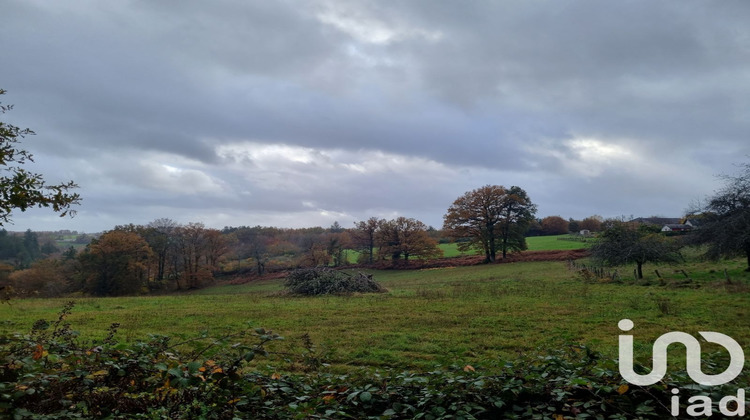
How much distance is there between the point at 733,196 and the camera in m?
22.4

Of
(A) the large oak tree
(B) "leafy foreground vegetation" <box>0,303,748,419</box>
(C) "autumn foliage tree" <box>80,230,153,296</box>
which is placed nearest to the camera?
(B) "leafy foreground vegetation" <box>0,303,748,419</box>

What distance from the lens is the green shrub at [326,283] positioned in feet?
76.2

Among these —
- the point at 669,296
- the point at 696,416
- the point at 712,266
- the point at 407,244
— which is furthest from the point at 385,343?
the point at 407,244

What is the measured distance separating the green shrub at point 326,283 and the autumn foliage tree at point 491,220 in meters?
26.7

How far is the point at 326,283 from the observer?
23.8 meters

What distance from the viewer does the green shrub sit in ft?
76.2

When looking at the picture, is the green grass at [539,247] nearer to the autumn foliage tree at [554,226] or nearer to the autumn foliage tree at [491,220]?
the autumn foliage tree at [491,220]

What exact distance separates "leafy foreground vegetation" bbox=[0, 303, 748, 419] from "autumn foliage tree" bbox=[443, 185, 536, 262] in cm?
4541

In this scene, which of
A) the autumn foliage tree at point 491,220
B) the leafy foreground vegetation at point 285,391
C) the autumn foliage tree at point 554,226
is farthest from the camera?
the autumn foliage tree at point 554,226

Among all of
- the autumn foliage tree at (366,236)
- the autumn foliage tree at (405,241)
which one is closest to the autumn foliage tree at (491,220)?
the autumn foliage tree at (405,241)

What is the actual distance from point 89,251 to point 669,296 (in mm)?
48864

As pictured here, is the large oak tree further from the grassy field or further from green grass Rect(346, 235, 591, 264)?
green grass Rect(346, 235, 591, 264)

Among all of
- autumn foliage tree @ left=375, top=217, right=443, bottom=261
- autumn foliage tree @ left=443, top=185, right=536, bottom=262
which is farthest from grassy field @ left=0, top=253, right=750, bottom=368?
autumn foliage tree @ left=375, top=217, right=443, bottom=261

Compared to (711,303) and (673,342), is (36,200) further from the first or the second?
(711,303)
